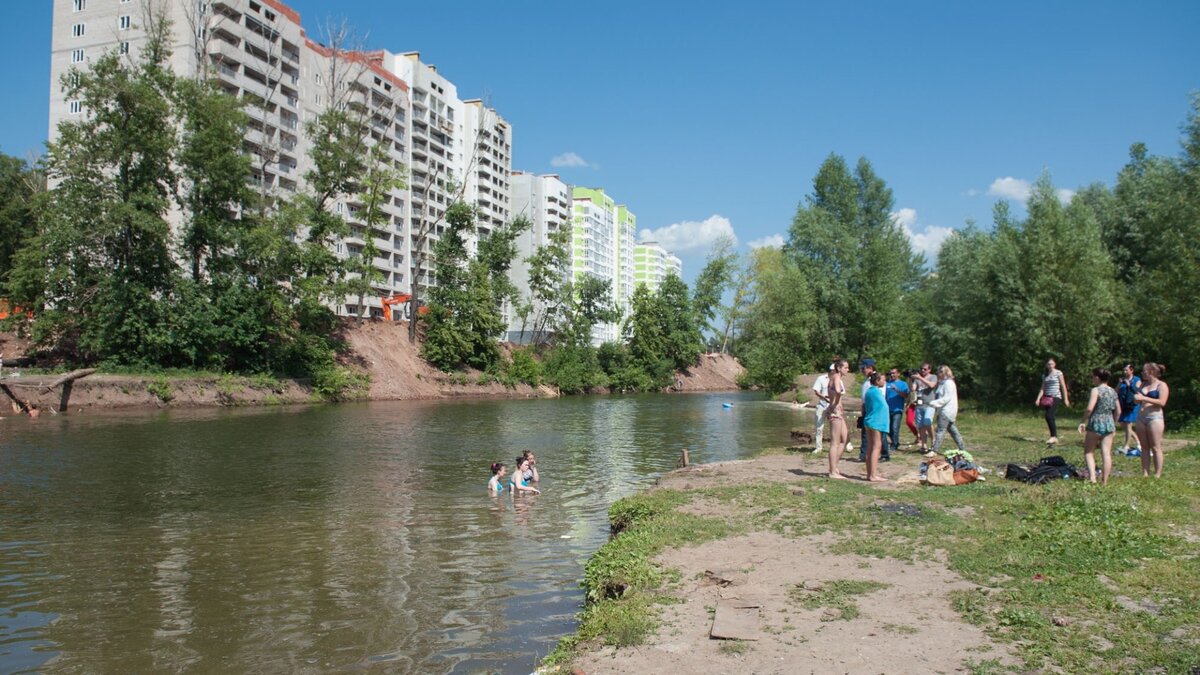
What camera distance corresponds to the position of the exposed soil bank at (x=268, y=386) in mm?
39062

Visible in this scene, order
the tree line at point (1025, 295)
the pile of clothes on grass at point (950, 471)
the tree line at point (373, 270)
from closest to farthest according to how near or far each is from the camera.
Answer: the pile of clothes on grass at point (950, 471)
the tree line at point (1025, 295)
the tree line at point (373, 270)

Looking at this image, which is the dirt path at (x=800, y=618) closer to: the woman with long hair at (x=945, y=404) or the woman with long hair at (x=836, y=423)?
the woman with long hair at (x=836, y=423)

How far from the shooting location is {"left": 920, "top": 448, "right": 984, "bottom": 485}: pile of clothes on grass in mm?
13477

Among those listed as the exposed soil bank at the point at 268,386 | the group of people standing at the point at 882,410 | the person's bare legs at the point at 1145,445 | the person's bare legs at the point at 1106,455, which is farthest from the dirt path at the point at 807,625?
the exposed soil bank at the point at 268,386

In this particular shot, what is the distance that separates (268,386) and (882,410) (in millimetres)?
44957

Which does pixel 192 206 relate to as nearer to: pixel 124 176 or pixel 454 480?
pixel 124 176

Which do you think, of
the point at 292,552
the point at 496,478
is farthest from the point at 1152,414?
the point at 292,552

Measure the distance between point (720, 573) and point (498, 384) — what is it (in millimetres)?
61309

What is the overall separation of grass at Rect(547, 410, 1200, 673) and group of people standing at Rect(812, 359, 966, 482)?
96 centimetres

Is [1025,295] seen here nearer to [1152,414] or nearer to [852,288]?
[852,288]

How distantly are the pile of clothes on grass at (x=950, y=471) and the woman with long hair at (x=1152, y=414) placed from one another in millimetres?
2788

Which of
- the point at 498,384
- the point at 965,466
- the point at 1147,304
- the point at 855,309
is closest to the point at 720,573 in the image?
the point at 965,466

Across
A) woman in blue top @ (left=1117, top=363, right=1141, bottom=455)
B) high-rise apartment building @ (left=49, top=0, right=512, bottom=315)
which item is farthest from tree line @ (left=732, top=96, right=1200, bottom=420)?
high-rise apartment building @ (left=49, top=0, right=512, bottom=315)

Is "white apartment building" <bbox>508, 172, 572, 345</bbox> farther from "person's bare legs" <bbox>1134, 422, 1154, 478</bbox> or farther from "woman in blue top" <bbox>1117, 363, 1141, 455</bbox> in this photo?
"person's bare legs" <bbox>1134, 422, 1154, 478</bbox>
